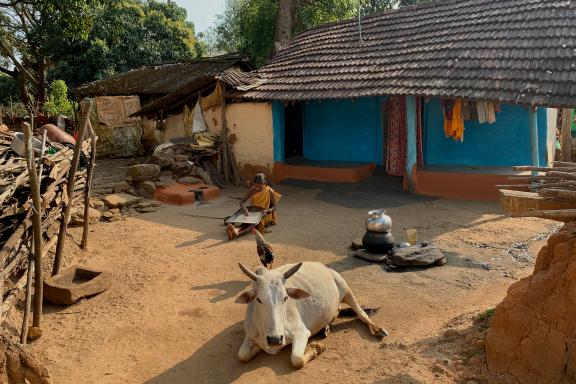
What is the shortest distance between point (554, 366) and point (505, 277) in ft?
9.49

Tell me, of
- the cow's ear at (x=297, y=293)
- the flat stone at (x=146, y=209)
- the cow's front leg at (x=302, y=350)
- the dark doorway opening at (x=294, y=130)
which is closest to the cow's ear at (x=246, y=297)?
the cow's ear at (x=297, y=293)

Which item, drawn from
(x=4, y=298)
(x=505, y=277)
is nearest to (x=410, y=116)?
(x=505, y=277)

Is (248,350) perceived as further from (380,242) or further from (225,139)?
(225,139)

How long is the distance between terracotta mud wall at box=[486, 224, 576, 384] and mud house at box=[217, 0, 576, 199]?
256 inches

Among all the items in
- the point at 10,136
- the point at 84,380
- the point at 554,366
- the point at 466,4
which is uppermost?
the point at 466,4

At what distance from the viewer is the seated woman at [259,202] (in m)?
9.01

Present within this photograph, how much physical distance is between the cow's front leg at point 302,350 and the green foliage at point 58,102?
20.6 m

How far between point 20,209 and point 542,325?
568 centimetres

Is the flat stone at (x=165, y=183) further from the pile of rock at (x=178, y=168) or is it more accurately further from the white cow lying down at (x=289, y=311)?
the white cow lying down at (x=289, y=311)

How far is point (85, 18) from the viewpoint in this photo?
47.1 feet

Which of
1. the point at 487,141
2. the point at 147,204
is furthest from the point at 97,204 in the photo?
the point at 487,141

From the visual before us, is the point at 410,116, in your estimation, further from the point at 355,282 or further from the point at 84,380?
the point at 84,380

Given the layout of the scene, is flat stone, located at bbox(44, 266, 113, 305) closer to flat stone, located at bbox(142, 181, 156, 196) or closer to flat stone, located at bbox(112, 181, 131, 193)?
flat stone, located at bbox(142, 181, 156, 196)

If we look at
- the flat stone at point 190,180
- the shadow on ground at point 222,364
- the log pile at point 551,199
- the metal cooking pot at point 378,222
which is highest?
the log pile at point 551,199
